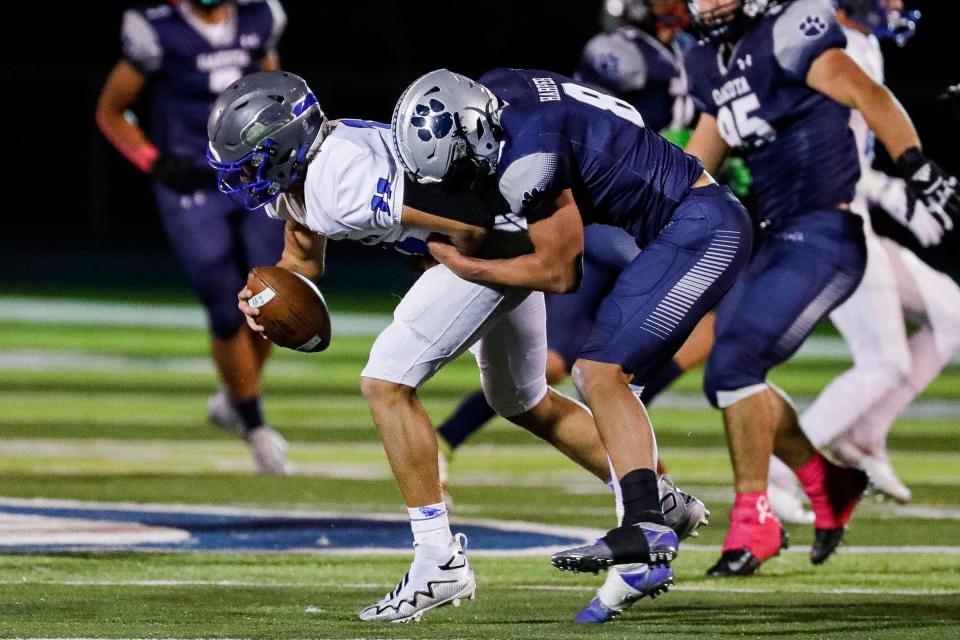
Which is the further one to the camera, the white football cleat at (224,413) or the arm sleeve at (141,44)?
the arm sleeve at (141,44)

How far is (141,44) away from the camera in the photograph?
9.02m

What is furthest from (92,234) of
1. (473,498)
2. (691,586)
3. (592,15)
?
(691,586)

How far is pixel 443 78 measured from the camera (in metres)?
5.13

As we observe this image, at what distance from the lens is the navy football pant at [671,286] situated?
525 cm

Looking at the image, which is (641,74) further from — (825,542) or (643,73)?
(825,542)

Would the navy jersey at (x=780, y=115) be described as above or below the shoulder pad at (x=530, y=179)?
below

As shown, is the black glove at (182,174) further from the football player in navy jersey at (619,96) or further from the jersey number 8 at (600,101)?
the jersey number 8 at (600,101)

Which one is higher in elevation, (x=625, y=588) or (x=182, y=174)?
(x=625, y=588)

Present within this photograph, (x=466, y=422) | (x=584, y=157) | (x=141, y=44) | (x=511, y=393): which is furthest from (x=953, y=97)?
(x=141, y=44)

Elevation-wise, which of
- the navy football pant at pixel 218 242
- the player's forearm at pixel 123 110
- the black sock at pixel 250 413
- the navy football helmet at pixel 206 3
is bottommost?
the black sock at pixel 250 413

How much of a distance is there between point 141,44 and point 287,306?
3935 mm

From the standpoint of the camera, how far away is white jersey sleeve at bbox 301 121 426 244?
5.13 m

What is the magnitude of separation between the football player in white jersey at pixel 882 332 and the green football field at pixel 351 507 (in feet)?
1.02

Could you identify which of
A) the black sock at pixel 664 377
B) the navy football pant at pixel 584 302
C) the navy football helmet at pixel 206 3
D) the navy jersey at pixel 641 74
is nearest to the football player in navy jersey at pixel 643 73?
the navy jersey at pixel 641 74
